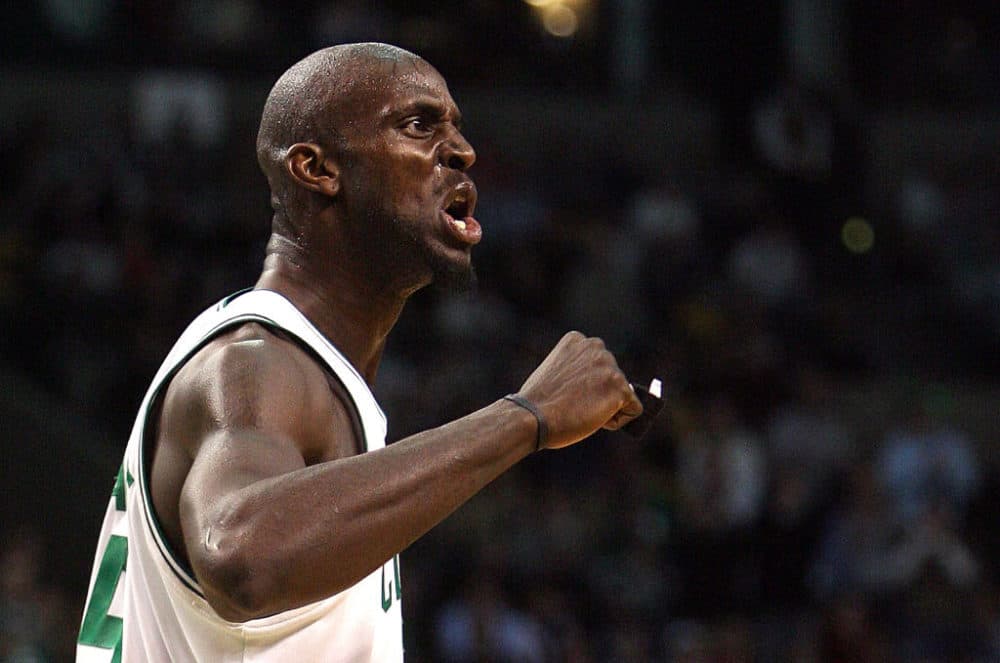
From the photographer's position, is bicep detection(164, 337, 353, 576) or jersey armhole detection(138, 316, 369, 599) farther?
jersey armhole detection(138, 316, 369, 599)

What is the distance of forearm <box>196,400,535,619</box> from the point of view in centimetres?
234

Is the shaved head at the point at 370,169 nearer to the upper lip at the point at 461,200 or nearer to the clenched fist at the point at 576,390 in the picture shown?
the upper lip at the point at 461,200

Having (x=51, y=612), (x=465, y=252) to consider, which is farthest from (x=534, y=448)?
(x=51, y=612)

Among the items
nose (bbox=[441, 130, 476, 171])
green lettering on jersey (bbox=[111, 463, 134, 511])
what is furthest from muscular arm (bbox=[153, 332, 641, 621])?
nose (bbox=[441, 130, 476, 171])

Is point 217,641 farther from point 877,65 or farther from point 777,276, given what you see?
point 877,65

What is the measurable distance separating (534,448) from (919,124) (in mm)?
11552

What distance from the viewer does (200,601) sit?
8.93ft

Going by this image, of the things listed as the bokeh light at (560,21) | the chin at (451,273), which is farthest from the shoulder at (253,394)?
the bokeh light at (560,21)

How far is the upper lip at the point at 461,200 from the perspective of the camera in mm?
3115

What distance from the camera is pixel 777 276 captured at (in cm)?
1131

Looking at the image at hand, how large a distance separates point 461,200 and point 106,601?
1014mm

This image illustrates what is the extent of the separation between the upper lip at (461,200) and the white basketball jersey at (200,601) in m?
0.36

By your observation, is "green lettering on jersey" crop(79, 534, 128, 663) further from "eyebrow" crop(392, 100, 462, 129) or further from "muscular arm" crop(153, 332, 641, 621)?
"eyebrow" crop(392, 100, 462, 129)

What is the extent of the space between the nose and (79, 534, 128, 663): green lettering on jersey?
941 mm
